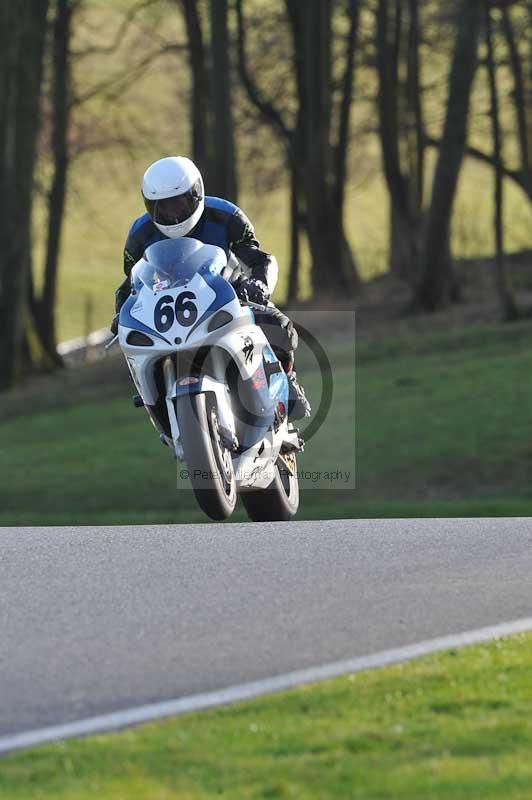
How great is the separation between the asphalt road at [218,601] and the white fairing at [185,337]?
0.75 m

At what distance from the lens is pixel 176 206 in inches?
368

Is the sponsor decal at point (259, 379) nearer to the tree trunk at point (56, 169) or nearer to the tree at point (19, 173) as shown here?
the tree at point (19, 173)

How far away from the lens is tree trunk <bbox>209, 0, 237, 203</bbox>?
95.1 feet

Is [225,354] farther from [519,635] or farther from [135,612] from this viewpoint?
[519,635]

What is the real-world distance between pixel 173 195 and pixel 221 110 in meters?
20.9

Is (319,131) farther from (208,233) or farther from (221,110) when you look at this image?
(208,233)

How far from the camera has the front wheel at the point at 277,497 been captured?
10.5 metres

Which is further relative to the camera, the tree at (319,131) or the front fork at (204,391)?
the tree at (319,131)

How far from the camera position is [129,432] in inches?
979

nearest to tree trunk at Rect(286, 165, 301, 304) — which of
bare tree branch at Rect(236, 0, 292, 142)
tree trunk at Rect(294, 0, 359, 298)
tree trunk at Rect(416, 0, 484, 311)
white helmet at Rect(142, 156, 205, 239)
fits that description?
bare tree branch at Rect(236, 0, 292, 142)

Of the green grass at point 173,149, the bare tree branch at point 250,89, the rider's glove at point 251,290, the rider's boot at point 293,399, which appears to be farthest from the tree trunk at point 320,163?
the rider's glove at point 251,290

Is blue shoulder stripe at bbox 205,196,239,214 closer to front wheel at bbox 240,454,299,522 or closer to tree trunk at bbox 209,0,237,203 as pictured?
front wheel at bbox 240,454,299,522

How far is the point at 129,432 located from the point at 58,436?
1416mm

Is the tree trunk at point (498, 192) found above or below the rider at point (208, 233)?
below
